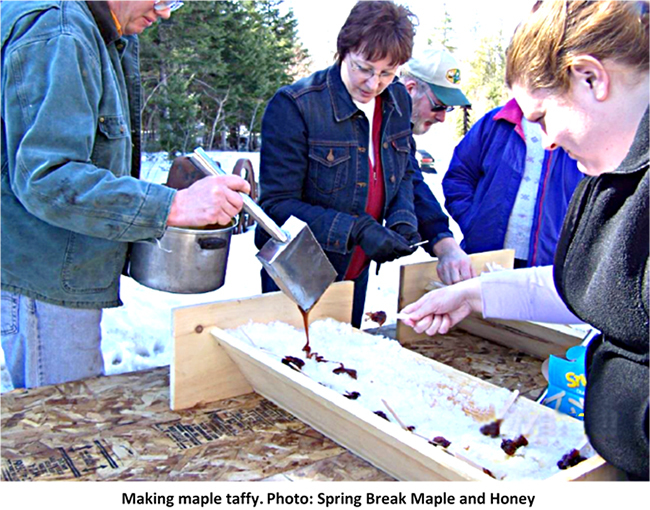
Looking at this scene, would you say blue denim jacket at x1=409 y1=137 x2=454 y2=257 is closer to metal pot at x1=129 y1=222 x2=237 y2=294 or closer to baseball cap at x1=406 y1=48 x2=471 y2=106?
baseball cap at x1=406 y1=48 x2=471 y2=106

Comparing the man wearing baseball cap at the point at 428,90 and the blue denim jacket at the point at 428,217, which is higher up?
the man wearing baseball cap at the point at 428,90

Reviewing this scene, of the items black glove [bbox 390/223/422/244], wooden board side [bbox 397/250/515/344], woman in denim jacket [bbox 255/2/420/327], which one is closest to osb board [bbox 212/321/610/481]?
wooden board side [bbox 397/250/515/344]

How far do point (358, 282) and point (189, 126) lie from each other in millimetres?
13586

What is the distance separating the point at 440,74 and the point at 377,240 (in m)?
1.42

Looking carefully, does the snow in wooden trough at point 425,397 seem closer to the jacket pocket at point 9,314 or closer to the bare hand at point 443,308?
the bare hand at point 443,308

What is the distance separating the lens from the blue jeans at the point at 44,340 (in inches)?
78.5

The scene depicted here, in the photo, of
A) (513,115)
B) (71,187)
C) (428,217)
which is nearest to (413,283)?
(428,217)

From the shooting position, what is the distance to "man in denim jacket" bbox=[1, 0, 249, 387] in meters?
1.72

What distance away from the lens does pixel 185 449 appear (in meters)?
1.50

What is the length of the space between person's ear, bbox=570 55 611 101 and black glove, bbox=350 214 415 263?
1406 millimetres

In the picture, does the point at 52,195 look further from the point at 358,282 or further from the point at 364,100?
the point at 358,282

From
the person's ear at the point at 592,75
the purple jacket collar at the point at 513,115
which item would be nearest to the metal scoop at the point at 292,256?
the person's ear at the point at 592,75

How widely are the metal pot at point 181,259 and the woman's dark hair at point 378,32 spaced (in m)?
0.97

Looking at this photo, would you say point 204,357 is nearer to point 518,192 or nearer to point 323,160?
point 323,160
